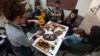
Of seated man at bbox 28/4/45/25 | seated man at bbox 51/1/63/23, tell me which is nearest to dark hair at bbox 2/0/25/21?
seated man at bbox 28/4/45/25

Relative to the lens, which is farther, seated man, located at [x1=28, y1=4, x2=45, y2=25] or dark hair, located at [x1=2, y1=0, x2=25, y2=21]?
seated man, located at [x1=28, y1=4, x2=45, y2=25]

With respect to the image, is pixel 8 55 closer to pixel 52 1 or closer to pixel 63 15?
pixel 63 15

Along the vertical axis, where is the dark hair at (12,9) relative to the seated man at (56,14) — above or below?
above

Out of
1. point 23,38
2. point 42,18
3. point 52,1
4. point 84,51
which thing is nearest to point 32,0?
point 52,1

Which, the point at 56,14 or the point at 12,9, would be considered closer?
the point at 12,9

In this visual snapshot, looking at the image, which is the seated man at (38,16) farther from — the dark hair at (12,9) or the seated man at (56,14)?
the dark hair at (12,9)

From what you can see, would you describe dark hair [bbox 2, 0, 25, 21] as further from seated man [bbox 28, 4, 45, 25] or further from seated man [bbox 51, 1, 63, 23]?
seated man [bbox 51, 1, 63, 23]

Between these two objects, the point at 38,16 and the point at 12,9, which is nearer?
the point at 12,9

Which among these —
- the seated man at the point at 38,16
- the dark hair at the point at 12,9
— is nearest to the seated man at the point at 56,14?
the seated man at the point at 38,16

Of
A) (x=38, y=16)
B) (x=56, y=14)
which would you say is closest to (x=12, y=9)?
(x=38, y=16)

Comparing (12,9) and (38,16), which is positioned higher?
(12,9)

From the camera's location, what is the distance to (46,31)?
7.50ft

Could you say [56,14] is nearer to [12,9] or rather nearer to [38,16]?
[38,16]

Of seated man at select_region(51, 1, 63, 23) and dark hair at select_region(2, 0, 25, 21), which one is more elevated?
dark hair at select_region(2, 0, 25, 21)
